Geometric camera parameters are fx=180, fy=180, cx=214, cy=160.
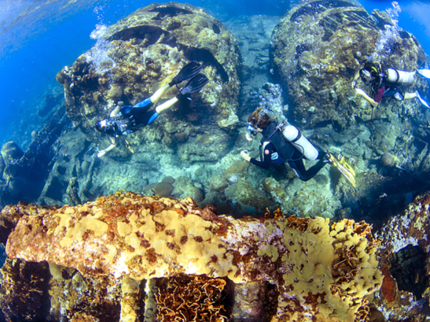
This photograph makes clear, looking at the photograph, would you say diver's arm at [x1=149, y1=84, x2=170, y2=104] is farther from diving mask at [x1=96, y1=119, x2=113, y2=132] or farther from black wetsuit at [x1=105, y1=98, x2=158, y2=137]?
diving mask at [x1=96, y1=119, x2=113, y2=132]

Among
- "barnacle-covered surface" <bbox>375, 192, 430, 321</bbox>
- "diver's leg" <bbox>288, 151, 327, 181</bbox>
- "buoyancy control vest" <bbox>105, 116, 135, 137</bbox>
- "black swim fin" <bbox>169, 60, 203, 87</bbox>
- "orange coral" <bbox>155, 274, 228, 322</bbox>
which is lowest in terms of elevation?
"barnacle-covered surface" <bbox>375, 192, 430, 321</bbox>

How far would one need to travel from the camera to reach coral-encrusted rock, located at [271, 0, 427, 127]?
7.05 m

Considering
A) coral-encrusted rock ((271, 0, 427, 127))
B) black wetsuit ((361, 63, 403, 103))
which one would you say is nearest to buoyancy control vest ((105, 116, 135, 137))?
coral-encrusted rock ((271, 0, 427, 127))

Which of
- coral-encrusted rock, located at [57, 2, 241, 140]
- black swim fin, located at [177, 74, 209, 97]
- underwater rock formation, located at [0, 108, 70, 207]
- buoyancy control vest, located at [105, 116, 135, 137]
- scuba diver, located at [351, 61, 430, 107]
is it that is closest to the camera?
scuba diver, located at [351, 61, 430, 107]

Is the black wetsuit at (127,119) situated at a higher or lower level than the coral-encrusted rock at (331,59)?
higher

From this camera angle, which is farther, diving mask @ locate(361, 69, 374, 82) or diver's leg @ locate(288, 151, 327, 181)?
diving mask @ locate(361, 69, 374, 82)

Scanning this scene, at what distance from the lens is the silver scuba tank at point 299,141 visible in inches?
162

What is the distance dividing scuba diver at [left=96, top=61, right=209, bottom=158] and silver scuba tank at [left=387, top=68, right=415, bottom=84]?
546 centimetres

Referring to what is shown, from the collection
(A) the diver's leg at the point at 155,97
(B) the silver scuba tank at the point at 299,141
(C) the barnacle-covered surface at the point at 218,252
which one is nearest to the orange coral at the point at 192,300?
(C) the barnacle-covered surface at the point at 218,252

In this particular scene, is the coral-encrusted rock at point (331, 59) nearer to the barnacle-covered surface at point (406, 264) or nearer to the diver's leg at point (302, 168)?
the diver's leg at point (302, 168)

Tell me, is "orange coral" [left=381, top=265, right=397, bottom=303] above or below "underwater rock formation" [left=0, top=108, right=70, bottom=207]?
below

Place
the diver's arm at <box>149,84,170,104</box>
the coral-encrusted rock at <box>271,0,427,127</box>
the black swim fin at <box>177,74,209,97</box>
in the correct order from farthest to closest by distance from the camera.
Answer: the coral-encrusted rock at <box>271,0,427,127</box> → the diver's arm at <box>149,84,170,104</box> → the black swim fin at <box>177,74,209,97</box>

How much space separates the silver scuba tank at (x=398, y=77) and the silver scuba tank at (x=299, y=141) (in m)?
3.24

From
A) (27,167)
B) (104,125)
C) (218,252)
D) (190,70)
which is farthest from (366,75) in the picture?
(27,167)
